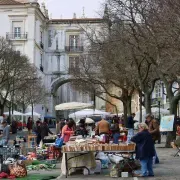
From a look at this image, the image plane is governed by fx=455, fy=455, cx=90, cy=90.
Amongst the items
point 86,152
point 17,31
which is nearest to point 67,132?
point 86,152

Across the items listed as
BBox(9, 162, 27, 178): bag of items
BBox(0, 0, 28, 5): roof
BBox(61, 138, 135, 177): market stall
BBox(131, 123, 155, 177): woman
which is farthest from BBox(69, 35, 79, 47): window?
BBox(131, 123, 155, 177): woman

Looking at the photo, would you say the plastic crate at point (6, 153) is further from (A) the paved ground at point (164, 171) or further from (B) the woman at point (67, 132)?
(B) the woman at point (67, 132)

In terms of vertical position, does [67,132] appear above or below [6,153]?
above

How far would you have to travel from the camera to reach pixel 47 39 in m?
71.1

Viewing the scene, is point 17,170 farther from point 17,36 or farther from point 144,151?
point 17,36

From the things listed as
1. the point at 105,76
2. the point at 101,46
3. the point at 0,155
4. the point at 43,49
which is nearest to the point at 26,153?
the point at 0,155

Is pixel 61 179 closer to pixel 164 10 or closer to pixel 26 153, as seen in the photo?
pixel 26 153

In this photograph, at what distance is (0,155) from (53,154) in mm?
3566

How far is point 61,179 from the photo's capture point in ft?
42.7

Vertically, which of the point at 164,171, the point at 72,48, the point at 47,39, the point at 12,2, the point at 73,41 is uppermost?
the point at 12,2

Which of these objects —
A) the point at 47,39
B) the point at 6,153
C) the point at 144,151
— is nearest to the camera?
the point at 144,151

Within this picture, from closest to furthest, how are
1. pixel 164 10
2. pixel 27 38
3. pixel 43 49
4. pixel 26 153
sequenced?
pixel 164 10 → pixel 26 153 → pixel 27 38 → pixel 43 49

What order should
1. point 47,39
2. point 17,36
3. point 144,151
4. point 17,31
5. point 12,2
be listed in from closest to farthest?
point 144,151 < point 17,36 < point 17,31 < point 12,2 < point 47,39

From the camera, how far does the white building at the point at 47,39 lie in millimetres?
63594
